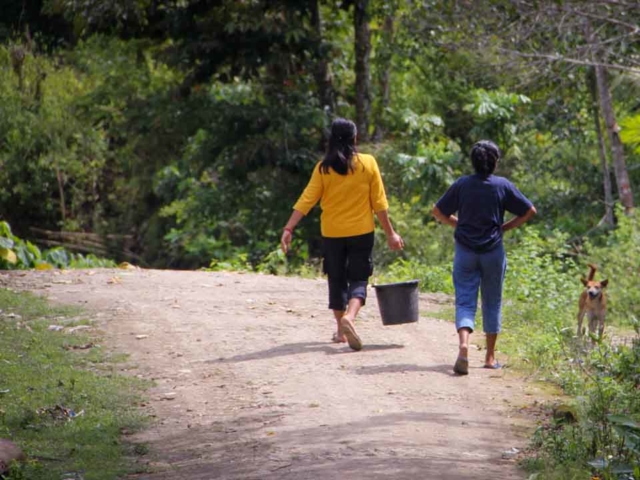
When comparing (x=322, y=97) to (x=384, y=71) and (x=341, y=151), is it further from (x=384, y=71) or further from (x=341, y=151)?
(x=341, y=151)

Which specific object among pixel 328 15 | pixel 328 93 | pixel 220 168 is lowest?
pixel 220 168

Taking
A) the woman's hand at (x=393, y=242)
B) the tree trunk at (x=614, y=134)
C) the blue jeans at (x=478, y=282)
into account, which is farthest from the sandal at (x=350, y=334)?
the tree trunk at (x=614, y=134)

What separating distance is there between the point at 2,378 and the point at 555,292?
6917mm

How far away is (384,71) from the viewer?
2323 centimetres

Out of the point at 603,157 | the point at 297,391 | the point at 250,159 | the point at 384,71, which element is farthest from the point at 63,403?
the point at 384,71

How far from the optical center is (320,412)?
25.5ft

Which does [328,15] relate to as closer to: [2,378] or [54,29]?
[54,29]

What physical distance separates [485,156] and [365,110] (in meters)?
12.3

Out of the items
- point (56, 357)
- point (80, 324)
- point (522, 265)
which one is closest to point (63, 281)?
point (80, 324)

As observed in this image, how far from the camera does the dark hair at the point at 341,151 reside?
965 centimetres

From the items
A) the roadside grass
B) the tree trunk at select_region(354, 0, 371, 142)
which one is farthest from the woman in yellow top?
the tree trunk at select_region(354, 0, 371, 142)

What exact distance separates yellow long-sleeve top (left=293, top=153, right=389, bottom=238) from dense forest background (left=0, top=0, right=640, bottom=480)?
400 centimetres

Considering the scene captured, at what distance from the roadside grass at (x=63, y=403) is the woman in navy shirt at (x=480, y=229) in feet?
8.59

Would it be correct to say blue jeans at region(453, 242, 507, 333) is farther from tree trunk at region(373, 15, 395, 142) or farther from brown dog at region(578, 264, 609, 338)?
tree trunk at region(373, 15, 395, 142)
